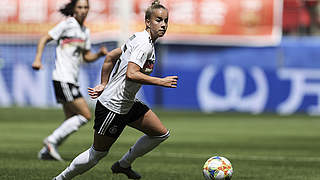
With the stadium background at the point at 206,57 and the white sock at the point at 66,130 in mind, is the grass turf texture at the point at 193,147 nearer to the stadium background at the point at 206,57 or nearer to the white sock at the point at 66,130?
the white sock at the point at 66,130

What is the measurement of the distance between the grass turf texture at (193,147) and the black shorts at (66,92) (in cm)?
88

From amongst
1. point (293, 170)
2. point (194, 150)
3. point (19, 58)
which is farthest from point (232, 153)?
point (19, 58)

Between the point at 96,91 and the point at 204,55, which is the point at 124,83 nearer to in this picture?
the point at 96,91

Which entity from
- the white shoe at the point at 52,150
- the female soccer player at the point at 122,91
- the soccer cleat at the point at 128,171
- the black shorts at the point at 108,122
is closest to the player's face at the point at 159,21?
the female soccer player at the point at 122,91

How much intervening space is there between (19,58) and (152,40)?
21.4 metres

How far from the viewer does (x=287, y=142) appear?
1589 centimetres

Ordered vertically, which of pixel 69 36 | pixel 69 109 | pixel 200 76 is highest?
pixel 69 36

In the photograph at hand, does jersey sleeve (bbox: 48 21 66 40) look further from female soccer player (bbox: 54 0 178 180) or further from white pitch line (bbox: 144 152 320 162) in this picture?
female soccer player (bbox: 54 0 178 180)

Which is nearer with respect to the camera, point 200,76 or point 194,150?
point 194,150

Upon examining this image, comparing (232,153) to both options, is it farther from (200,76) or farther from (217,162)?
(200,76)

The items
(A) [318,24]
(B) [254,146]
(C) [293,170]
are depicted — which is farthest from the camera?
(A) [318,24]

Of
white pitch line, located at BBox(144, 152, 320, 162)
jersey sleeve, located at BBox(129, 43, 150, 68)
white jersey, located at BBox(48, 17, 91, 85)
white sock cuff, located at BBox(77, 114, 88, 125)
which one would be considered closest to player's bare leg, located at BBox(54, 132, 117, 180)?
jersey sleeve, located at BBox(129, 43, 150, 68)

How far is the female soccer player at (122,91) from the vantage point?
8023 millimetres

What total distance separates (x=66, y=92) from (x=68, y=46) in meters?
0.74
